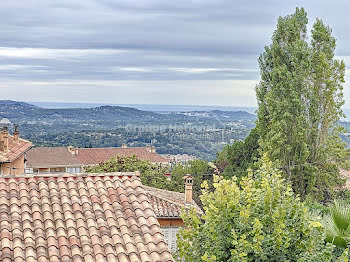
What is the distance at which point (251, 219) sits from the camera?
864 centimetres

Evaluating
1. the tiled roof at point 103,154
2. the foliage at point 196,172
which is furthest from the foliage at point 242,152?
the tiled roof at point 103,154

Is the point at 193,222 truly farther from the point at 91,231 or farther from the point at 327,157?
the point at 327,157

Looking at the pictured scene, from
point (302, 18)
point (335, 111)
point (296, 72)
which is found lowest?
point (335, 111)

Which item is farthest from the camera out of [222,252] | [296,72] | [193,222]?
[296,72]

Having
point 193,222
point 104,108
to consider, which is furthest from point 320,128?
point 104,108

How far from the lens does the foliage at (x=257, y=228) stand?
8211mm

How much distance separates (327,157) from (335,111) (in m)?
2.66

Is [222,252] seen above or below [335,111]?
below

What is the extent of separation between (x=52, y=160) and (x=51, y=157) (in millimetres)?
829

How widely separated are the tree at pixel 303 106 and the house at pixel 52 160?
41062 millimetres

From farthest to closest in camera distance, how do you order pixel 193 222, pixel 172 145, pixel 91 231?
pixel 172 145 < pixel 193 222 < pixel 91 231

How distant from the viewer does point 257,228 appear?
7965 mm

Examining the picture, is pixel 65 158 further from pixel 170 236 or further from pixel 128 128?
pixel 128 128

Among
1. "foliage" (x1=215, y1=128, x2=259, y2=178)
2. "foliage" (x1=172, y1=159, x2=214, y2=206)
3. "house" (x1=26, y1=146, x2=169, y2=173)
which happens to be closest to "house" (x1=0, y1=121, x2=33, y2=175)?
"foliage" (x1=215, y1=128, x2=259, y2=178)
